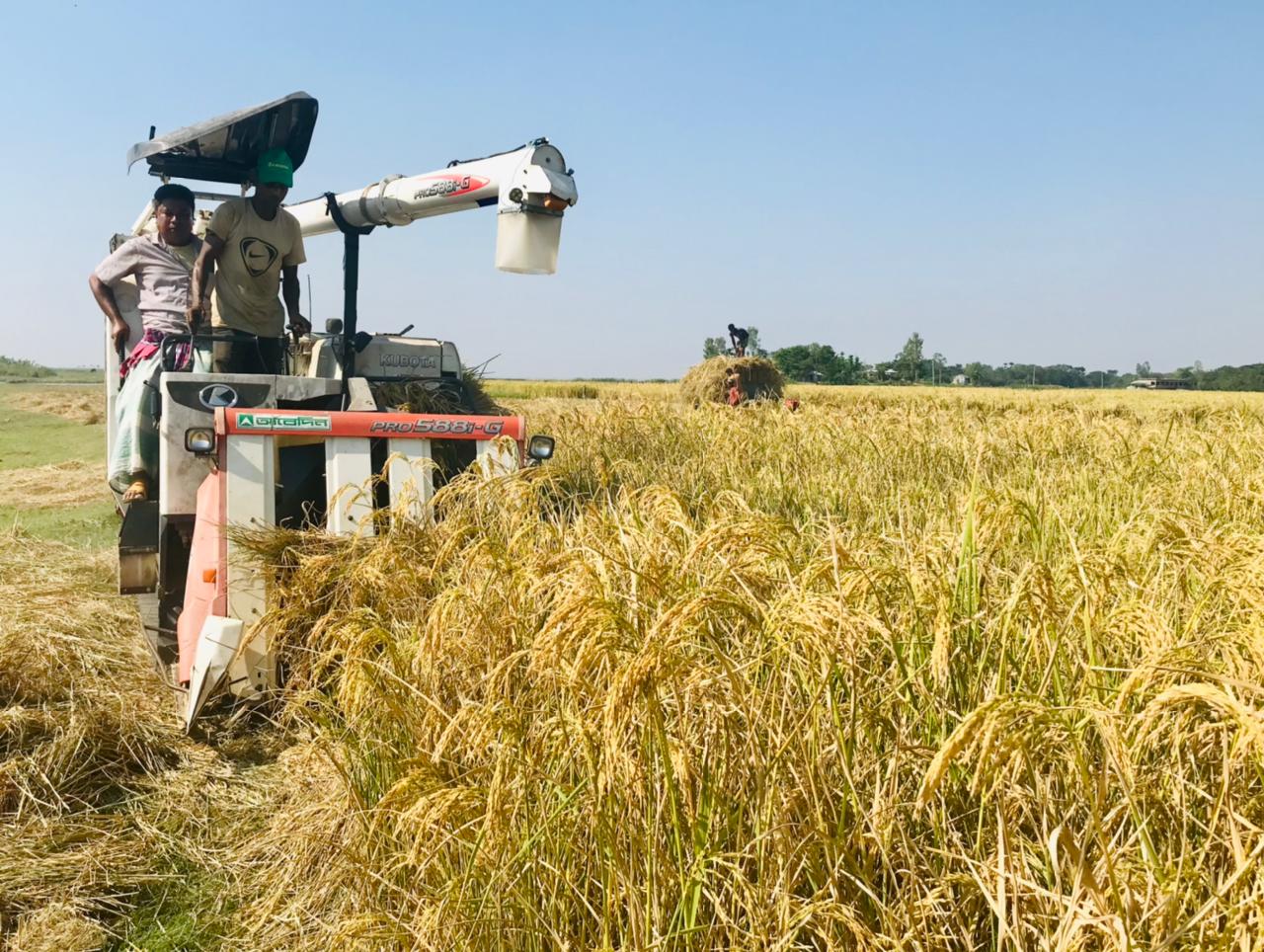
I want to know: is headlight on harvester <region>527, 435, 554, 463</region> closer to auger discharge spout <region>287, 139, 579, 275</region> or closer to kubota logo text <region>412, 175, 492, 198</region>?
auger discharge spout <region>287, 139, 579, 275</region>

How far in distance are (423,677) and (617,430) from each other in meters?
6.10

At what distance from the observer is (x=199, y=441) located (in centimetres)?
388

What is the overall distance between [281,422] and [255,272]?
187 centimetres

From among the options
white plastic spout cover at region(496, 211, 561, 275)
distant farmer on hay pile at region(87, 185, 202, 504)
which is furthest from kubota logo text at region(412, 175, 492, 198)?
distant farmer on hay pile at region(87, 185, 202, 504)

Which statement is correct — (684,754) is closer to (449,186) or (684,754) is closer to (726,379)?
(449,186)

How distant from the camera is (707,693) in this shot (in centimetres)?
201

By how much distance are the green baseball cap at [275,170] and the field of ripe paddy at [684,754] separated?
242 centimetres

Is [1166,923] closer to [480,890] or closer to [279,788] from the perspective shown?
[480,890]

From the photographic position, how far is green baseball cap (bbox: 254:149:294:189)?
5.31 m

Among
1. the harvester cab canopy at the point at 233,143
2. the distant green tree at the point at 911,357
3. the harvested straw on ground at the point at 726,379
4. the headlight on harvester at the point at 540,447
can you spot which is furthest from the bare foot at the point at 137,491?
the distant green tree at the point at 911,357

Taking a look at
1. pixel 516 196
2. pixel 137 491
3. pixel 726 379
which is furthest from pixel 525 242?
pixel 726 379

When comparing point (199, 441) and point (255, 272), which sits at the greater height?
point (255, 272)

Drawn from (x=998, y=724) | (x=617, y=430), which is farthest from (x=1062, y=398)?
(x=998, y=724)

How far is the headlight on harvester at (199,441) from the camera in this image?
386cm
